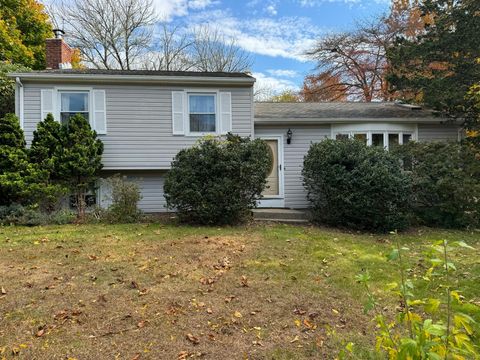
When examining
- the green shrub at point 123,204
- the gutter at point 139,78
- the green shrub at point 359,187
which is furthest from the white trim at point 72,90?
the green shrub at point 359,187

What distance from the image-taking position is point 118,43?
23109 mm

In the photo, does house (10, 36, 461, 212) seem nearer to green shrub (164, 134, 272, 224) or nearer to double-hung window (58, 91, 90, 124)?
double-hung window (58, 91, 90, 124)

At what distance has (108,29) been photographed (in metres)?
22.8

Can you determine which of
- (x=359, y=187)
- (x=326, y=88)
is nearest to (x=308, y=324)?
(x=359, y=187)

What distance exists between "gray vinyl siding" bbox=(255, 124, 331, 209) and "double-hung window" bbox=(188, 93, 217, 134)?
4.89ft

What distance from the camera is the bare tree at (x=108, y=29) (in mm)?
22223

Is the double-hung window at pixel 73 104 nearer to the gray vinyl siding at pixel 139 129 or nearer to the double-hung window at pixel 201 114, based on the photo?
the gray vinyl siding at pixel 139 129

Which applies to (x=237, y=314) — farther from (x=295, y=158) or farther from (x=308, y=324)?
(x=295, y=158)

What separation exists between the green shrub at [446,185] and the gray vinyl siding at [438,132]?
223cm

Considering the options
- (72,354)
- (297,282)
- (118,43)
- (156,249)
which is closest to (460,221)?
(297,282)

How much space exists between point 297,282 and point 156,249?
8.27 feet

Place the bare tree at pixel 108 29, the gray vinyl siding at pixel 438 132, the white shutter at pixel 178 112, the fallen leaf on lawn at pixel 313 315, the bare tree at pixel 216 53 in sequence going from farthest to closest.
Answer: the bare tree at pixel 216 53, the bare tree at pixel 108 29, the gray vinyl siding at pixel 438 132, the white shutter at pixel 178 112, the fallen leaf on lawn at pixel 313 315

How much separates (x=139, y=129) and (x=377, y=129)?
7.41 meters

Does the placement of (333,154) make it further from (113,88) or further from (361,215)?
(113,88)
